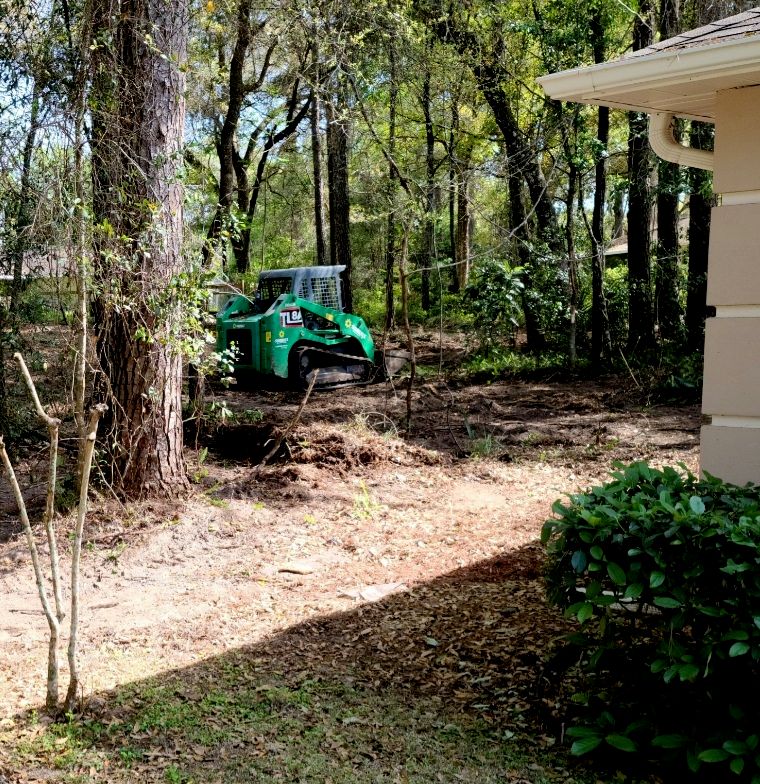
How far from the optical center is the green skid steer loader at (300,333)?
44.4ft

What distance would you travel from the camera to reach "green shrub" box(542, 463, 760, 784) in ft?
9.58

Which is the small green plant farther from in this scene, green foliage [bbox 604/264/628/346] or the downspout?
green foliage [bbox 604/264/628/346]

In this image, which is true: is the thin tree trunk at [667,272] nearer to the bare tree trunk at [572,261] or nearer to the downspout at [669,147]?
the bare tree trunk at [572,261]

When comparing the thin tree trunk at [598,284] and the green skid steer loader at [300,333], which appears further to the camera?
the thin tree trunk at [598,284]

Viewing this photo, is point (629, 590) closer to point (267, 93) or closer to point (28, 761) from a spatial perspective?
point (28, 761)

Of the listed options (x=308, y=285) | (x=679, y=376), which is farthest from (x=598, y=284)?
(x=308, y=285)

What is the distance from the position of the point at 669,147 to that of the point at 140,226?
3.72 metres

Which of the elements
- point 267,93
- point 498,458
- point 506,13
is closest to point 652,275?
point 506,13

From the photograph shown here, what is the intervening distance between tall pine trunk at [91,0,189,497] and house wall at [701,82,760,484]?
3868 millimetres

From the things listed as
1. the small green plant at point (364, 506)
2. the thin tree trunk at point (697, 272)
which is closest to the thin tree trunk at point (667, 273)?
the thin tree trunk at point (697, 272)

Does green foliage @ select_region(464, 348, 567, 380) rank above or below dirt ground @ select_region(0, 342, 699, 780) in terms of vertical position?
above

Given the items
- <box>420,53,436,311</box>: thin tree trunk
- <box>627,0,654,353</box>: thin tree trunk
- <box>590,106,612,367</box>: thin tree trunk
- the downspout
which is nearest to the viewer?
the downspout

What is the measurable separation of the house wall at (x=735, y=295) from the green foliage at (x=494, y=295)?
9972mm

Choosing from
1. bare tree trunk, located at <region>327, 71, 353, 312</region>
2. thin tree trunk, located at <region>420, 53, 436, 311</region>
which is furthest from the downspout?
bare tree trunk, located at <region>327, 71, 353, 312</region>
